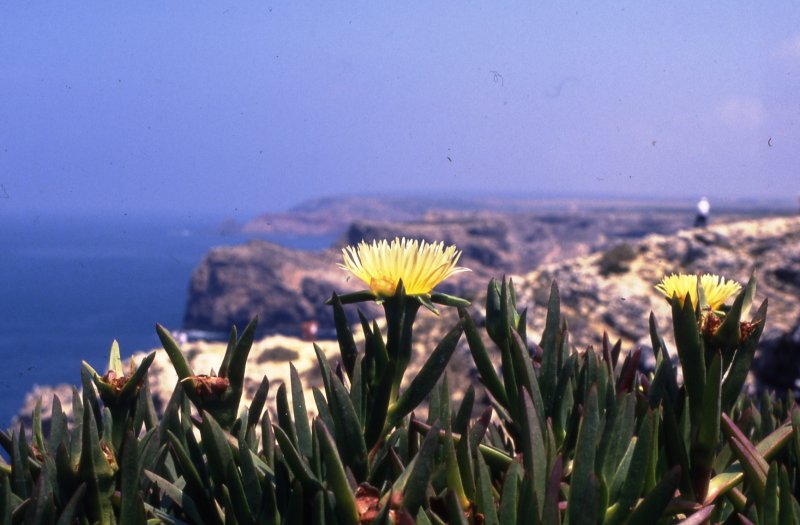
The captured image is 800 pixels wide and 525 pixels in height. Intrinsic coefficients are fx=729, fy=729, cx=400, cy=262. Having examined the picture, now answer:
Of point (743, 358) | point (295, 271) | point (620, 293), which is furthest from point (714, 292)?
point (295, 271)

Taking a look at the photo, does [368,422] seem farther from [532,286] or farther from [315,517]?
[532,286]

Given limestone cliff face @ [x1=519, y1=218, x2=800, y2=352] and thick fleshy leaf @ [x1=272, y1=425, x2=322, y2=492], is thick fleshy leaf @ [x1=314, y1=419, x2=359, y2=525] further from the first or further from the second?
limestone cliff face @ [x1=519, y1=218, x2=800, y2=352]

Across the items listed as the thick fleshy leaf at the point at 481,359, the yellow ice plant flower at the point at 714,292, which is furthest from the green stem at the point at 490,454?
the yellow ice plant flower at the point at 714,292

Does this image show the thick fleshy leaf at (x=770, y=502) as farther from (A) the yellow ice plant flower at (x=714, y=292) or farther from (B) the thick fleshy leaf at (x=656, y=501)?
(A) the yellow ice plant flower at (x=714, y=292)

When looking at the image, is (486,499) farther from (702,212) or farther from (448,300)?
(702,212)

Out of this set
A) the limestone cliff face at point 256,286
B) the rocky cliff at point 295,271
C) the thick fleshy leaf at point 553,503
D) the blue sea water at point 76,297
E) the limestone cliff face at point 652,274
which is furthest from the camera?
the limestone cliff face at point 256,286

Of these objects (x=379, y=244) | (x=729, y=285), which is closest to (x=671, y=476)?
(x=379, y=244)

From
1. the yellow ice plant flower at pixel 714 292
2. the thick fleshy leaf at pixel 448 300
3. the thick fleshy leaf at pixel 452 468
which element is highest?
the thick fleshy leaf at pixel 448 300
